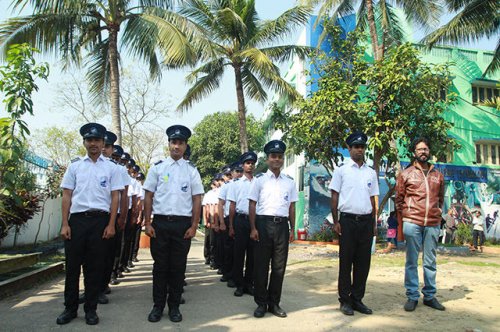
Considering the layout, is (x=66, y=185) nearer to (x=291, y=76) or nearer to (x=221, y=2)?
(x=221, y=2)

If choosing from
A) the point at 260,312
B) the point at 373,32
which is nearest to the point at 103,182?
the point at 260,312

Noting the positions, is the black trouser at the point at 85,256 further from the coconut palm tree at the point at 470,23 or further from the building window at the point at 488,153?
the building window at the point at 488,153

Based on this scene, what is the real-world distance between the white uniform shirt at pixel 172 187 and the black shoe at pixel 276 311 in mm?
1446

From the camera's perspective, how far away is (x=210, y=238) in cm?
1016

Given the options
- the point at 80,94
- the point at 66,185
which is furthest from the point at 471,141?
the point at 80,94

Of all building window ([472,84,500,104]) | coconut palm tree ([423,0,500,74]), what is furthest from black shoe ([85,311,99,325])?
building window ([472,84,500,104])

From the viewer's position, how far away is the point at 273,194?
5.26 metres

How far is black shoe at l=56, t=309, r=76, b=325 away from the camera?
4457mm

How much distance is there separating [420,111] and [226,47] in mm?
7390

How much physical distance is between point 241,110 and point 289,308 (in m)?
10.7

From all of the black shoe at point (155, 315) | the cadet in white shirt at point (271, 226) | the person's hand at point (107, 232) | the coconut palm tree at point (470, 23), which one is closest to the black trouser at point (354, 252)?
the cadet in white shirt at point (271, 226)

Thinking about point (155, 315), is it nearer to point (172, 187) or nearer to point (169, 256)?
point (169, 256)

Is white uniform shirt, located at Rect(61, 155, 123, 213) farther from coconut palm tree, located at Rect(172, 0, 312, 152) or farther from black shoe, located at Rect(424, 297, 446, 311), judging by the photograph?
coconut palm tree, located at Rect(172, 0, 312, 152)

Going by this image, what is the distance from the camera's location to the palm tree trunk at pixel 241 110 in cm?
1530
